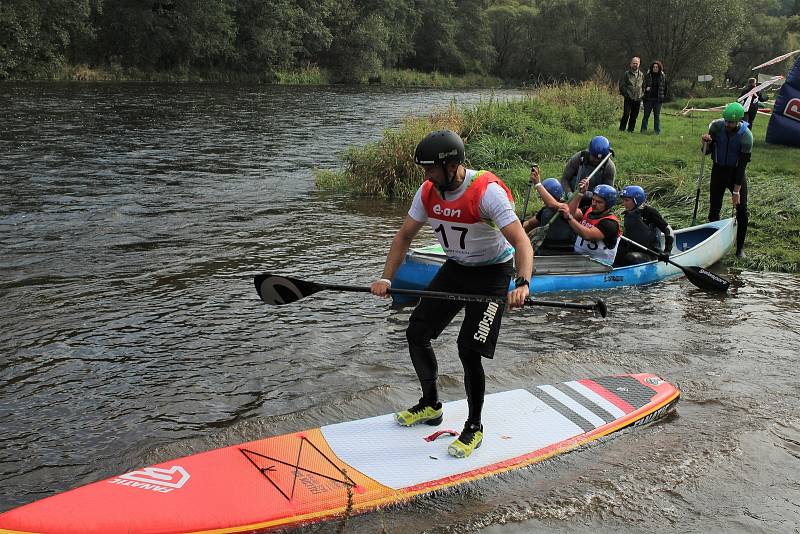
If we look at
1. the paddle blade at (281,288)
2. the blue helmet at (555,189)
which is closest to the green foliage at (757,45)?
the blue helmet at (555,189)

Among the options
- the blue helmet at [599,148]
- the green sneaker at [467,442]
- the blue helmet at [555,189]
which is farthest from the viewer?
the blue helmet at [599,148]

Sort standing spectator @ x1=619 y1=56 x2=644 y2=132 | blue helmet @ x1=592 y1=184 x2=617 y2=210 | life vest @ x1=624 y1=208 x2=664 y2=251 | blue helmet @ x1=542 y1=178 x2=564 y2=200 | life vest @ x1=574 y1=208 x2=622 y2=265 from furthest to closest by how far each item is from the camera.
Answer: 1. standing spectator @ x1=619 y1=56 x2=644 y2=132
2. blue helmet @ x1=542 y1=178 x2=564 y2=200
3. life vest @ x1=624 y1=208 x2=664 y2=251
4. life vest @ x1=574 y1=208 x2=622 y2=265
5. blue helmet @ x1=592 y1=184 x2=617 y2=210

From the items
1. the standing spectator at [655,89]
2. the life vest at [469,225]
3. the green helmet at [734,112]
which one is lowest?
the life vest at [469,225]

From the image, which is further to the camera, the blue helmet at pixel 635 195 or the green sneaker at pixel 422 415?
the blue helmet at pixel 635 195

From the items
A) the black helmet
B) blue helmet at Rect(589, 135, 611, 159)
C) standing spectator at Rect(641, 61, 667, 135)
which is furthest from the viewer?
standing spectator at Rect(641, 61, 667, 135)

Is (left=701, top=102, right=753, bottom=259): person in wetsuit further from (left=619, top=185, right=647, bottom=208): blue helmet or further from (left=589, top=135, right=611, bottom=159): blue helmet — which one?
(left=619, top=185, right=647, bottom=208): blue helmet

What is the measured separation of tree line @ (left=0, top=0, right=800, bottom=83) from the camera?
36375 mm

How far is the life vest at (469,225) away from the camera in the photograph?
4.76m

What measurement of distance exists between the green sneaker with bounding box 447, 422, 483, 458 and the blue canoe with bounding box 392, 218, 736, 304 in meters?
3.45

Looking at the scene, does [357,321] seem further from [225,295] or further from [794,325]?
[794,325]

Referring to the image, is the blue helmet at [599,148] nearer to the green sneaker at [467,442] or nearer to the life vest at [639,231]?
the life vest at [639,231]

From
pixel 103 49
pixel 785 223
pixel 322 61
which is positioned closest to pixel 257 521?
pixel 785 223

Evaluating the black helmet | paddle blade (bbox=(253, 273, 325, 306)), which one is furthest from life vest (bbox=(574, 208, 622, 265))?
the black helmet

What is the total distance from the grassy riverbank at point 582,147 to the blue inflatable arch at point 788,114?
0.36 metres
